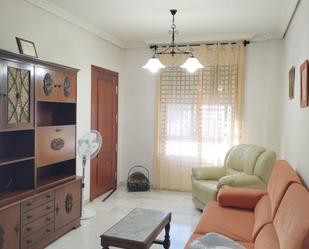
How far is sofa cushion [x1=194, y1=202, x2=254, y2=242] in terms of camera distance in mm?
2553

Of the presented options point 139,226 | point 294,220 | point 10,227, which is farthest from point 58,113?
point 294,220

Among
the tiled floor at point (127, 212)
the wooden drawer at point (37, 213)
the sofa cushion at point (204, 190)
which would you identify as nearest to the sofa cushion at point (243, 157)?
the sofa cushion at point (204, 190)

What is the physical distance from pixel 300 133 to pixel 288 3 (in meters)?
1.49

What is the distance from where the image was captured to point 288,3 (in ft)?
11.3

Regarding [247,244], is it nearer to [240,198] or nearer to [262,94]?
[240,198]

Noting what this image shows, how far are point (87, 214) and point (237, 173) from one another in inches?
82.8

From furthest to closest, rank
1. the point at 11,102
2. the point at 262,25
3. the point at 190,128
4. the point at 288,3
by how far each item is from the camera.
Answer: the point at 190,128
the point at 262,25
the point at 288,3
the point at 11,102

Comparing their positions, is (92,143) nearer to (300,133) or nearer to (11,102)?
(11,102)

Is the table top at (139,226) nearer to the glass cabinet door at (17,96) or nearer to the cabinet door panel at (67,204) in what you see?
the cabinet door panel at (67,204)

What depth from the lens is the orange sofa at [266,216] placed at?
1781 millimetres

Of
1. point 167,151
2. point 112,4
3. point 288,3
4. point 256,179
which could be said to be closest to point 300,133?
point 256,179

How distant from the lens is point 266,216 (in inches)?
102

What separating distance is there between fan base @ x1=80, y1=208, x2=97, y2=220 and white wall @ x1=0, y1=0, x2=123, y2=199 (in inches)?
16.1

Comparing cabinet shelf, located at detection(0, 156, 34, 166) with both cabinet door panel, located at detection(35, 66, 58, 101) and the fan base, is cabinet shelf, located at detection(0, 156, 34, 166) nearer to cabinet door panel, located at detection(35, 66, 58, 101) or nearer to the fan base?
cabinet door panel, located at detection(35, 66, 58, 101)
